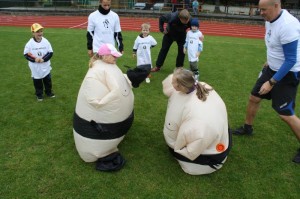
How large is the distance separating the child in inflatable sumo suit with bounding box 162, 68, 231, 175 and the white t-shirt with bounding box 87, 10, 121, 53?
2.34 m

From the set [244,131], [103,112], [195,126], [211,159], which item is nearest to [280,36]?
[195,126]

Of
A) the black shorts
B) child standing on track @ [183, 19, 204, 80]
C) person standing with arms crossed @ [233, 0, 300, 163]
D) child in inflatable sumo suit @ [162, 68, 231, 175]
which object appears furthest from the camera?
child standing on track @ [183, 19, 204, 80]

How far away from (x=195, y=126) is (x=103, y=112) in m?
1.23

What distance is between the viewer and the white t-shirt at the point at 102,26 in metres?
5.46

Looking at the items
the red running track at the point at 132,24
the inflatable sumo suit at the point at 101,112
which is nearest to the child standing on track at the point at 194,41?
the inflatable sumo suit at the point at 101,112

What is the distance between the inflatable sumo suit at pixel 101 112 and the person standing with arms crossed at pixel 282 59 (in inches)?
77.8

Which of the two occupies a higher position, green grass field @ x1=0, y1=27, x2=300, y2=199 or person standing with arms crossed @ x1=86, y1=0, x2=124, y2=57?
person standing with arms crossed @ x1=86, y1=0, x2=124, y2=57

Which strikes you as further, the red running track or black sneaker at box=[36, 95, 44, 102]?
the red running track

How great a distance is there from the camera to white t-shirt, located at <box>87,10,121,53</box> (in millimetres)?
5461

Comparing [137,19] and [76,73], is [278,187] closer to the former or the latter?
[76,73]

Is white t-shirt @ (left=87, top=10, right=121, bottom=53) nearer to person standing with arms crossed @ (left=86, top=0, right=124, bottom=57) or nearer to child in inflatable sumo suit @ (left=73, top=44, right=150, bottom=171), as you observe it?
person standing with arms crossed @ (left=86, top=0, right=124, bottom=57)

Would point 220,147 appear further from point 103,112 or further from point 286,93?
point 103,112

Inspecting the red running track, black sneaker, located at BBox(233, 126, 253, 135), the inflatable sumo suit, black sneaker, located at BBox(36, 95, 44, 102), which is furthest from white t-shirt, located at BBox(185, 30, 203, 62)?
the red running track

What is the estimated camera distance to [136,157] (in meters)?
4.29
